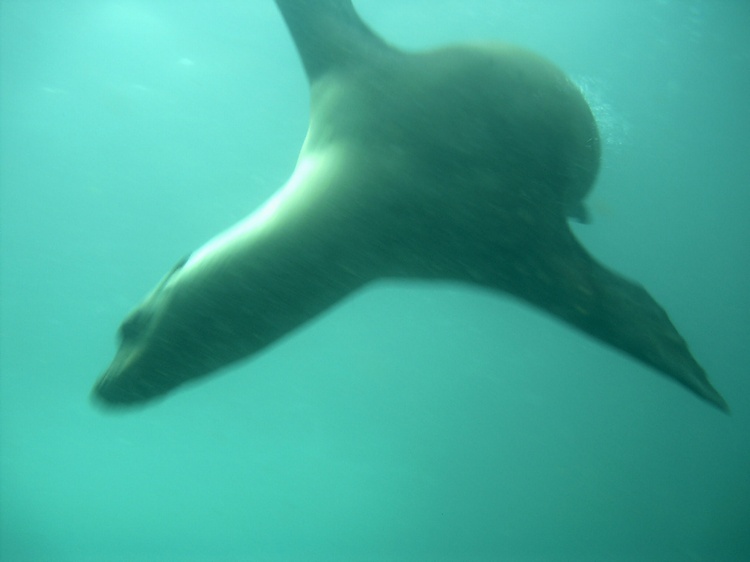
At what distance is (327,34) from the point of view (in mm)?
2742

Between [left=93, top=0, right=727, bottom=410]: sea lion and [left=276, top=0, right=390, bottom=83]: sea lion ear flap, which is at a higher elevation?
[left=276, top=0, right=390, bottom=83]: sea lion ear flap

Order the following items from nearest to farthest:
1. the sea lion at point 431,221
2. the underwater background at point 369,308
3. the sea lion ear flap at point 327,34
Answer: the sea lion at point 431,221 < the sea lion ear flap at point 327,34 < the underwater background at point 369,308

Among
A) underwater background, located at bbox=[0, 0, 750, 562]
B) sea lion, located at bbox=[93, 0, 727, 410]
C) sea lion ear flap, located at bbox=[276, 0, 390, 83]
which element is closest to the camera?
sea lion, located at bbox=[93, 0, 727, 410]

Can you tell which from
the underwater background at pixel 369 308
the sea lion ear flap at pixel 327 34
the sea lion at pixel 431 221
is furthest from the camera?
the underwater background at pixel 369 308

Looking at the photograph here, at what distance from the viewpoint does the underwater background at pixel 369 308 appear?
11.9 metres

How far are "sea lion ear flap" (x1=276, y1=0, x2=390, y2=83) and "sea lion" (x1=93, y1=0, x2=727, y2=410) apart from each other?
0.17 meters

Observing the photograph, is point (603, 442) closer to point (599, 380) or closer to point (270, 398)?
point (599, 380)

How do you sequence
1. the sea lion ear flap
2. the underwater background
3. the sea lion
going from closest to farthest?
the sea lion
the sea lion ear flap
the underwater background

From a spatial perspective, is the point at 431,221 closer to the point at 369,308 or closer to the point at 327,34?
the point at 327,34

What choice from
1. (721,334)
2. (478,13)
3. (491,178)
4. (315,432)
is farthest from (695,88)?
(315,432)

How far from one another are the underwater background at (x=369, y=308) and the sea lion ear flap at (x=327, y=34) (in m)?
1.13

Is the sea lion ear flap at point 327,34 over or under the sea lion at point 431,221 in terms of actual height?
over

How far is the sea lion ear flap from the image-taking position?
2.71m

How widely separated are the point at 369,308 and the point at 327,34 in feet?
62.5
